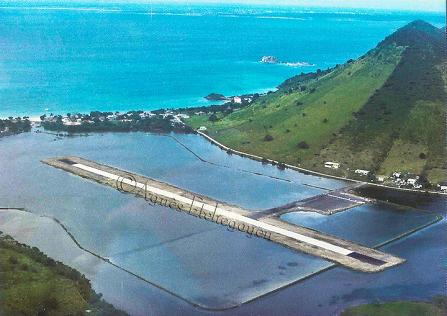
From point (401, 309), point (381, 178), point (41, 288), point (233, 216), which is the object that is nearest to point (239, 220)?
point (233, 216)

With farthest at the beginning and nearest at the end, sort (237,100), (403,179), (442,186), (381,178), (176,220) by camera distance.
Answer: (237,100), (381,178), (403,179), (442,186), (176,220)

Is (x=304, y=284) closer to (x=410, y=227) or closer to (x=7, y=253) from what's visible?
(x=410, y=227)

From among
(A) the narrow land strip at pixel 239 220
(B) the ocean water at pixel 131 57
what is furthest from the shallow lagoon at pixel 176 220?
(B) the ocean water at pixel 131 57

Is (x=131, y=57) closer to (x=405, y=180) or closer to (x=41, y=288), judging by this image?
(x=405, y=180)

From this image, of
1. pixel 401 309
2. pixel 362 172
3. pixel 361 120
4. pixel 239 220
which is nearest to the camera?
pixel 401 309

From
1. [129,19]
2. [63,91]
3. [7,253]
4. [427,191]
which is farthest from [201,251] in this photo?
[129,19]
